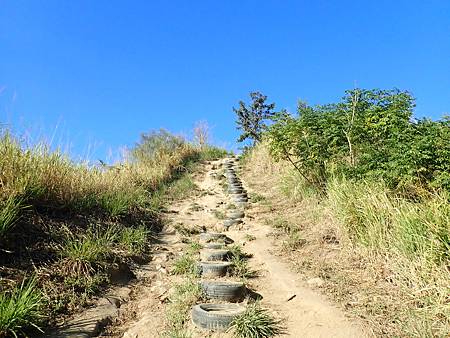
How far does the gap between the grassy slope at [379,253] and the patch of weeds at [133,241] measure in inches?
76.6

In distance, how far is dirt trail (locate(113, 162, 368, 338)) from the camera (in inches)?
111

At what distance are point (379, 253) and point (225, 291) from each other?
1.78 meters

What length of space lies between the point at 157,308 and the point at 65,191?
242 cm

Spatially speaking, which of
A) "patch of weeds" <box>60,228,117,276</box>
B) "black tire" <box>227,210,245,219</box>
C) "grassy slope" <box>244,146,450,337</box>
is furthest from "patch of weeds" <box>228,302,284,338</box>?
"black tire" <box>227,210,245,219</box>

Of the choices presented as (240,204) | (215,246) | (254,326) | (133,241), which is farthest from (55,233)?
(240,204)

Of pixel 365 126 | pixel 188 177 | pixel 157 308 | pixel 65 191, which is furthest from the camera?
pixel 188 177

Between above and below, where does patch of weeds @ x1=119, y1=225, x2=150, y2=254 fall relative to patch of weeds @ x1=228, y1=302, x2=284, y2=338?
above

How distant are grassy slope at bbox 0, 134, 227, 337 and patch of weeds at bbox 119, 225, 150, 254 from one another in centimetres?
1

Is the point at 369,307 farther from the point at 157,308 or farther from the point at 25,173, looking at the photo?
the point at 25,173

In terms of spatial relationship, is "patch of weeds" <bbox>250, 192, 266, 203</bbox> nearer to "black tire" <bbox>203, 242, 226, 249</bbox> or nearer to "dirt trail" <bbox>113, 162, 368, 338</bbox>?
"dirt trail" <bbox>113, 162, 368, 338</bbox>

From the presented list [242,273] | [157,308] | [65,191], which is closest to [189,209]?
[65,191]

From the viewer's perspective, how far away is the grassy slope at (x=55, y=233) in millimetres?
2986

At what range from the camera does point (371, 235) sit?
13.1 ft

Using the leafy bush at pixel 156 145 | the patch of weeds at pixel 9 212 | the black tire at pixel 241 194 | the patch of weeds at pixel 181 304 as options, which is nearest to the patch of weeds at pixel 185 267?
the patch of weeds at pixel 181 304
